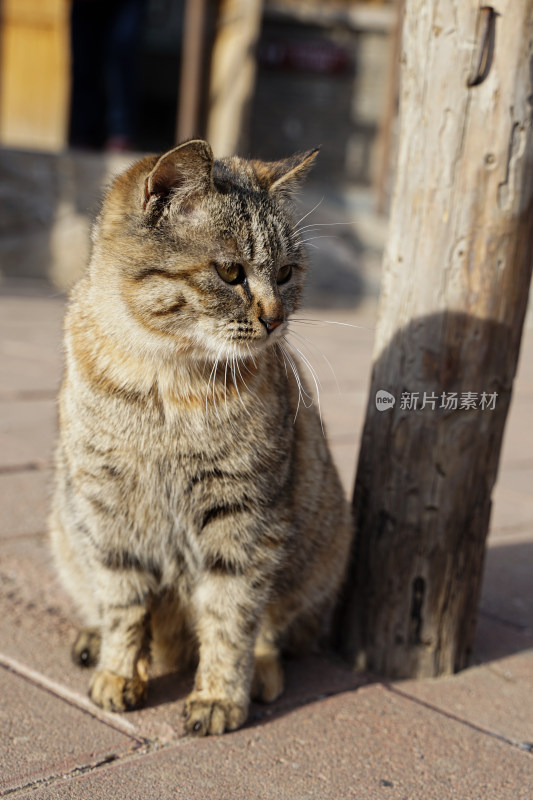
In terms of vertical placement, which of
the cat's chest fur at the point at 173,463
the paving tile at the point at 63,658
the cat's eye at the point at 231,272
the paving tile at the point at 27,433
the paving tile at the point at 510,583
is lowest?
the paving tile at the point at 63,658

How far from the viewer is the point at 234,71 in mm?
9938

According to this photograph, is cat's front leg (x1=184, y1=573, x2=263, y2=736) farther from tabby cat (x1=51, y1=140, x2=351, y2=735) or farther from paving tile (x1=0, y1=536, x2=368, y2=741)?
paving tile (x1=0, y1=536, x2=368, y2=741)

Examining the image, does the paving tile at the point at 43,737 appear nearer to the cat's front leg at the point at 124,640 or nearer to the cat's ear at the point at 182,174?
the cat's front leg at the point at 124,640

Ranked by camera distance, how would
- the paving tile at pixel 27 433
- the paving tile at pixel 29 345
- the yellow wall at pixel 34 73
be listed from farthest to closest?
the yellow wall at pixel 34 73, the paving tile at pixel 29 345, the paving tile at pixel 27 433

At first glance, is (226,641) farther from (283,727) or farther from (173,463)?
(173,463)

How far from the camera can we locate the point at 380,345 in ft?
9.04

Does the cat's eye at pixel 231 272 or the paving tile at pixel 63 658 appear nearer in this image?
the cat's eye at pixel 231 272

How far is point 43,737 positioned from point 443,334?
4.93 feet

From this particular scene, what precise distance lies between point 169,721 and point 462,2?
2.06 meters

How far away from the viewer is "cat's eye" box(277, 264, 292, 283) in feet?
8.04

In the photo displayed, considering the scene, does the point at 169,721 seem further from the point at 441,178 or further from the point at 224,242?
the point at 441,178

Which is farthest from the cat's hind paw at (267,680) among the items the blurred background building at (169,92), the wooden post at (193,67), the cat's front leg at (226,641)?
the wooden post at (193,67)

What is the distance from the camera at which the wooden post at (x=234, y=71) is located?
9.94 meters

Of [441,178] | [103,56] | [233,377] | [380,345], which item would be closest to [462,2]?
[441,178]
